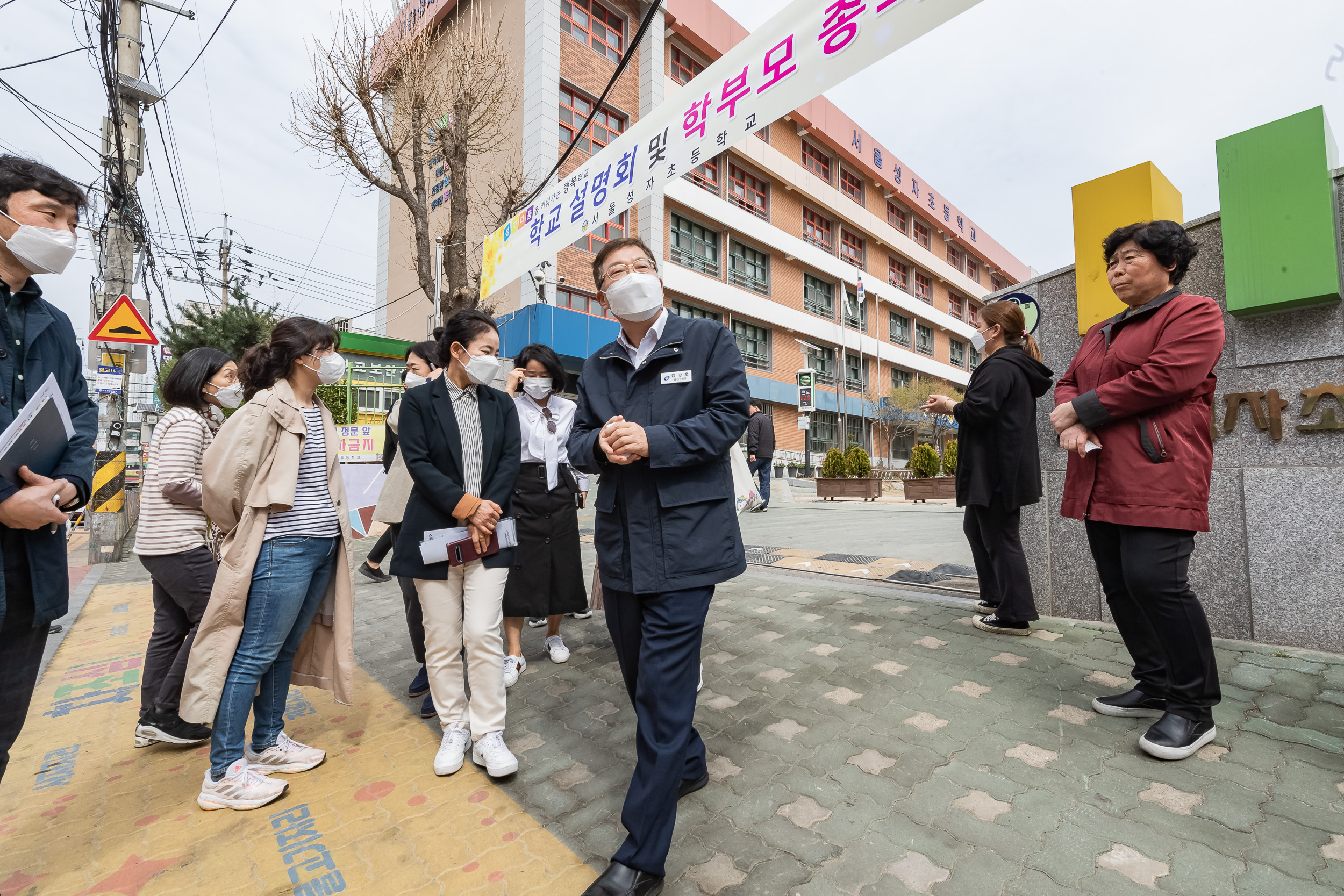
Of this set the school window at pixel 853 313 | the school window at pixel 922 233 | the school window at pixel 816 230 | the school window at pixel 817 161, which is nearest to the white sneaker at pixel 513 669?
the school window at pixel 816 230

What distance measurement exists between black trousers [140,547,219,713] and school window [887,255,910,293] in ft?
129

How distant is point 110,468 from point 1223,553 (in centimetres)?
1144

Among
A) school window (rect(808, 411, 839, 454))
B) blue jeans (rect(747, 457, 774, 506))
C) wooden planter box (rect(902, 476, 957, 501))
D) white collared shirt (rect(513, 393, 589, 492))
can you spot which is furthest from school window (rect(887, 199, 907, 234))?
white collared shirt (rect(513, 393, 589, 492))

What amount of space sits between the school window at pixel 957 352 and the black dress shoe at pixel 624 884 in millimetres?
47880

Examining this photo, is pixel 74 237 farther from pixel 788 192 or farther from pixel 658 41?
pixel 788 192

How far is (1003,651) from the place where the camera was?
3.43 meters

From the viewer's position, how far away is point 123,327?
746 centimetres

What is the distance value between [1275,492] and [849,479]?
13.2m

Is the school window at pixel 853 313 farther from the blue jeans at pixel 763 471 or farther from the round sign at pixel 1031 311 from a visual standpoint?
the round sign at pixel 1031 311

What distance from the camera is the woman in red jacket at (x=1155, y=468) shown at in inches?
90.0

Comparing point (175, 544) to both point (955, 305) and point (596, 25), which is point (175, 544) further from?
point (955, 305)

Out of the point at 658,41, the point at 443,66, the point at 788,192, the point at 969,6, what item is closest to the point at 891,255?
the point at 788,192

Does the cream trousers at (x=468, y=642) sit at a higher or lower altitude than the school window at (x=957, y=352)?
lower

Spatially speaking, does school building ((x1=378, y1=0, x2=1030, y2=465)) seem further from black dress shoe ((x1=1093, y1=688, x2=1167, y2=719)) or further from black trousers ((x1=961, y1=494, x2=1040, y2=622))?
black dress shoe ((x1=1093, y1=688, x2=1167, y2=719))
